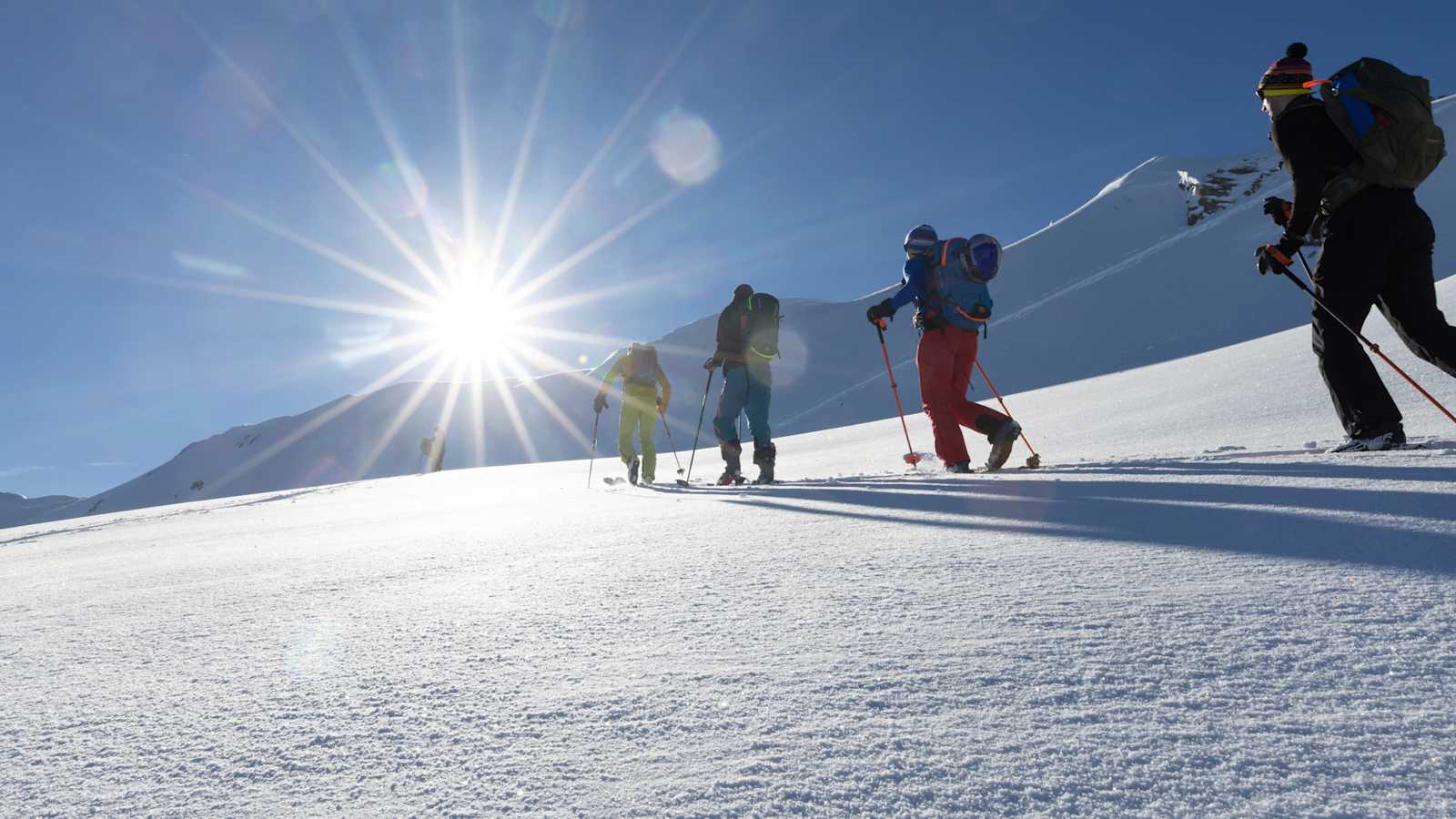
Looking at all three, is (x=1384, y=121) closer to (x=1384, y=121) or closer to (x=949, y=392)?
(x=1384, y=121)

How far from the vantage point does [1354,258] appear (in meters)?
3.23

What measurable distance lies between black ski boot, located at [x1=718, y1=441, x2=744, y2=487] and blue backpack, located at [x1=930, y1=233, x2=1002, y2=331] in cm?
244

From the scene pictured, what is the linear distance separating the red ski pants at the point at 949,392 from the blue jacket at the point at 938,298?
0.28 feet

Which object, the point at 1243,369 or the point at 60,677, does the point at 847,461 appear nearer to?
the point at 1243,369

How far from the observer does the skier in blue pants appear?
675cm

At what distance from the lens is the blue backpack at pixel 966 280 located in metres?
5.17

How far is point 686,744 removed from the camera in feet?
3.03

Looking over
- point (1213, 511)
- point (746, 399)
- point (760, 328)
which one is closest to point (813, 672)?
point (1213, 511)

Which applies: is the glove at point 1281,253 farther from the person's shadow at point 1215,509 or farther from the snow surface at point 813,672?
the snow surface at point 813,672

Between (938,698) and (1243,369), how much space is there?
26.1 feet

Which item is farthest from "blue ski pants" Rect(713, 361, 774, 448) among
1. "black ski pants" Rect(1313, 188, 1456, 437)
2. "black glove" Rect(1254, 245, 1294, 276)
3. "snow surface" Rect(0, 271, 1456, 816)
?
"black ski pants" Rect(1313, 188, 1456, 437)

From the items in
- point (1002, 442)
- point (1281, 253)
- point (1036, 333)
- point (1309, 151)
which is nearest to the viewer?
point (1309, 151)

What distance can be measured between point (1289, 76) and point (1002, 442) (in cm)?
245

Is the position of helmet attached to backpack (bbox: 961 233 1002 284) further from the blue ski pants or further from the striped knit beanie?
the blue ski pants
